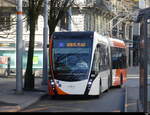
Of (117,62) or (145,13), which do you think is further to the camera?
(117,62)

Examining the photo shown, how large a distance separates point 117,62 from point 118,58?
44 centimetres

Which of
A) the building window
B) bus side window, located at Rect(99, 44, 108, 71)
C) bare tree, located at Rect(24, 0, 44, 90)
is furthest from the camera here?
bare tree, located at Rect(24, 0, 44, 90)

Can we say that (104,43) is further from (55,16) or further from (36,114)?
(36,114)

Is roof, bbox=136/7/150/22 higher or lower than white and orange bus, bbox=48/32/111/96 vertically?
higher

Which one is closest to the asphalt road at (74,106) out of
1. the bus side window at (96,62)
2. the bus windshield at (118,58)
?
the bus side window at (96,62)

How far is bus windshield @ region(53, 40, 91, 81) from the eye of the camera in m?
19.4

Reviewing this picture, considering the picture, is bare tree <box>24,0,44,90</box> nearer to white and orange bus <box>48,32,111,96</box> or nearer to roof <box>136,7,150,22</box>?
white and orange bus <box>48,32,111,96</box>

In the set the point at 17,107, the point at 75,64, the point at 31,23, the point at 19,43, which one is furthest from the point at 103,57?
the point at 17,107

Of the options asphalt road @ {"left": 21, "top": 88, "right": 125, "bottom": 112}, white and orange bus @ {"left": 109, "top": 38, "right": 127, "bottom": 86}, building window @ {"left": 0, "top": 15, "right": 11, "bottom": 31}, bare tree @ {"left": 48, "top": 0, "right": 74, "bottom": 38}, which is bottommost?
asphalt road @ {"left": 21, "top": 88, "right": 125, "bottom": 112}

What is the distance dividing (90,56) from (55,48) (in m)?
1.55

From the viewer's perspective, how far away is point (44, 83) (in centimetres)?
2697

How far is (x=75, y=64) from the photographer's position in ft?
64.4

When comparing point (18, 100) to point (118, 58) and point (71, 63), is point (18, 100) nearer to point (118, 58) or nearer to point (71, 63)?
point (71, 63)

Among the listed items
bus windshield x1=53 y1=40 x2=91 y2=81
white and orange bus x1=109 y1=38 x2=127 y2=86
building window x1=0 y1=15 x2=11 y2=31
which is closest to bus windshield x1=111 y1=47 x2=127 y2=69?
white and orange bus x1=109 y1=38 x2=127 y2=86
